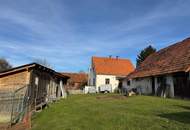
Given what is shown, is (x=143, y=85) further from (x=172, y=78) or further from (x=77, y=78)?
(x=77, y=78)

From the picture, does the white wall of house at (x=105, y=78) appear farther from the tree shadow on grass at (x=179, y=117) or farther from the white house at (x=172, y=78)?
the tree shadow on grass at (x=179, y=117)

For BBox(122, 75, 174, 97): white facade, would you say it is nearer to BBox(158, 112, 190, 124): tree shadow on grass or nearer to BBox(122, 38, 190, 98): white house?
BBox(122, 38, 190, 98): white house

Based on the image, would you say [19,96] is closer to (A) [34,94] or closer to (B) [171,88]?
(A) [34,94]

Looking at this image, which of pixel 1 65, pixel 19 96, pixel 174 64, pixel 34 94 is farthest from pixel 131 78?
pixel 1 65

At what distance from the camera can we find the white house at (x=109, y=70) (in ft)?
151

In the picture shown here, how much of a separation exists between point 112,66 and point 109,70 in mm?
2161

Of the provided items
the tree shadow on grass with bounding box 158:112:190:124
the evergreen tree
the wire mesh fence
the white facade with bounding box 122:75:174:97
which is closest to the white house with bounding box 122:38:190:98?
the white facade with bounding box 122:75:174:97

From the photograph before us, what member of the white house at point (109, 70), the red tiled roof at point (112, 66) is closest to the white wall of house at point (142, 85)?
the white house at point (109, 70)

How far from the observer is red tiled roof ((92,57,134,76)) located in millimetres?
47312

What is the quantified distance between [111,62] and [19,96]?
3930cm

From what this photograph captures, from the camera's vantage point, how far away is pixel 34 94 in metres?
16.0

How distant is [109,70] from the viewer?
157ft

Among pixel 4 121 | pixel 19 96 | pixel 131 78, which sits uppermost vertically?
pixel 131 78

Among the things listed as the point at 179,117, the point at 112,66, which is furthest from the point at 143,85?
the point at 179,117
